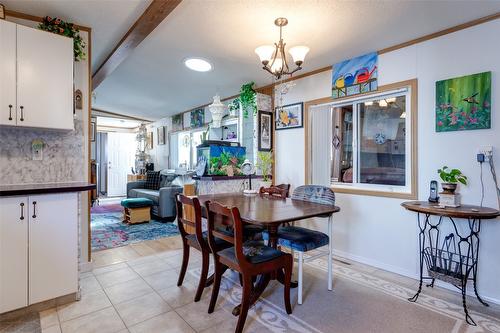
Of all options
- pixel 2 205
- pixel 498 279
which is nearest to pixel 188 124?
pixel 2 205

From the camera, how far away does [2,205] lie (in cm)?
188

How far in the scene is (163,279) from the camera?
261 cm

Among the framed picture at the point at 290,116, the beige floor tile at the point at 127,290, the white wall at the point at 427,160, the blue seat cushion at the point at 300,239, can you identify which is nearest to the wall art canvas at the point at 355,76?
the white wall at the point at 427,160

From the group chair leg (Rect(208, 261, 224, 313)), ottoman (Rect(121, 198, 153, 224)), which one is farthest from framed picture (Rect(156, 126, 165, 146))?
chair leg (Rect(208, 261, 224, 313))

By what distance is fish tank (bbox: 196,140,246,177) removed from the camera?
3.69 m

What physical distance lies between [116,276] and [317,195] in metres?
2.17

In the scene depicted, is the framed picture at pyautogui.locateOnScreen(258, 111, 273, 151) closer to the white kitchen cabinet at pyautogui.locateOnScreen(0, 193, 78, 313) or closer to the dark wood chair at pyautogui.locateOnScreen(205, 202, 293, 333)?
the dark wood chair at pyautogui.locateOnScreen(205, 202, 293, 333)

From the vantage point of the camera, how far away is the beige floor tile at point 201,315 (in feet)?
6.20

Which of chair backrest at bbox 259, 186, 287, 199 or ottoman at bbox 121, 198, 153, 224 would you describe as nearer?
chair backrest at bbox 259, 186, 287, 199

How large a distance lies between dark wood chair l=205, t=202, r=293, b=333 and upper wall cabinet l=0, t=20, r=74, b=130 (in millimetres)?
1585

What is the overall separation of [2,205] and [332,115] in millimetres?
3418

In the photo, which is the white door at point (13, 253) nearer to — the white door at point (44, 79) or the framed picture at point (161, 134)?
the white door at point (44, 79)

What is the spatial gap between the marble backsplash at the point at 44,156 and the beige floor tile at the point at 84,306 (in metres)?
1.11

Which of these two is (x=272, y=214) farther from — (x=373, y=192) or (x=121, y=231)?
(x=121, y=231)
